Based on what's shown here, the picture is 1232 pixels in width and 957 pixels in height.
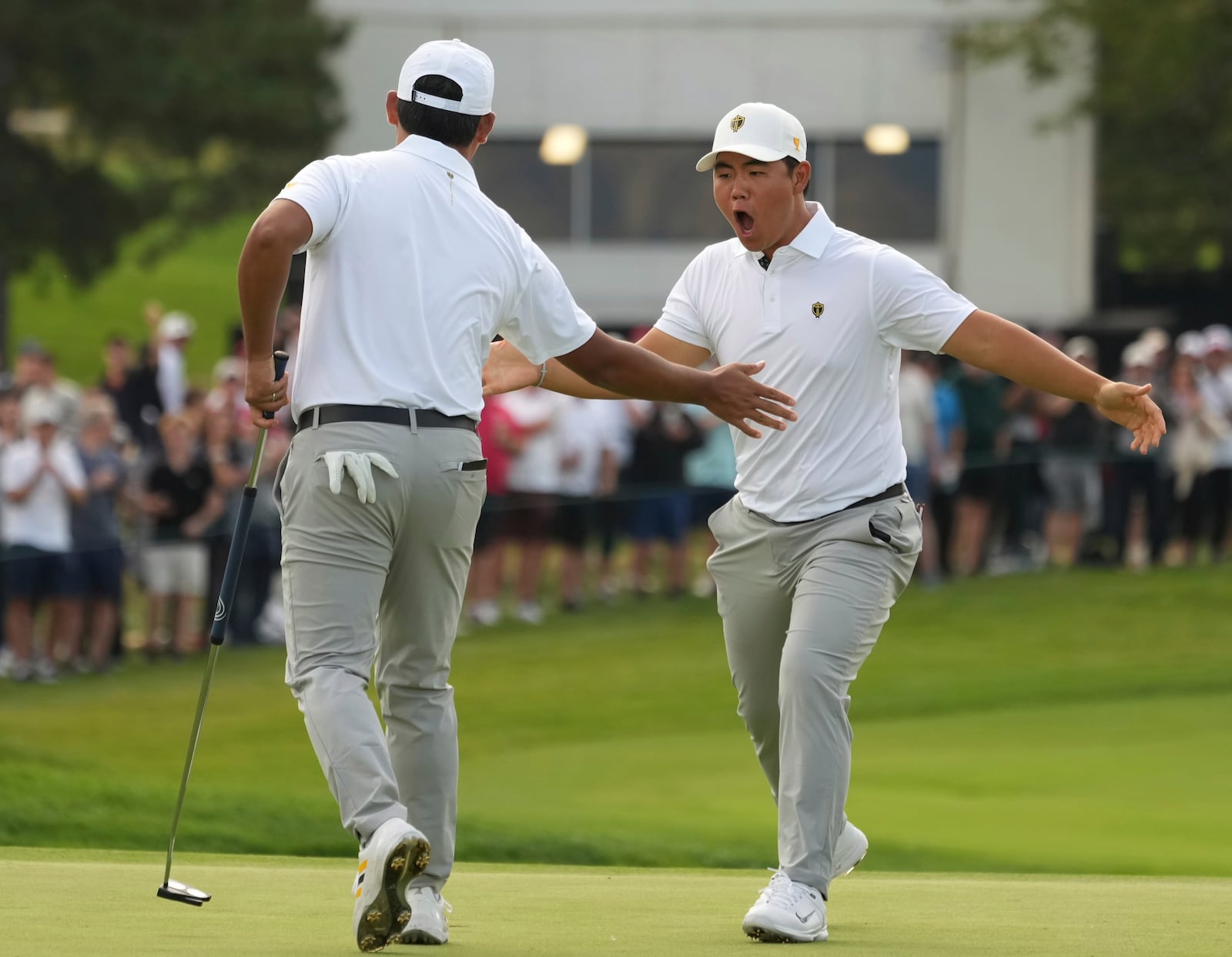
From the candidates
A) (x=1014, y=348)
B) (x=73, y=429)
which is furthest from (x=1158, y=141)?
(x=1014, y=348)

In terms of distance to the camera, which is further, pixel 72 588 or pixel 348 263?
pixel 72 588

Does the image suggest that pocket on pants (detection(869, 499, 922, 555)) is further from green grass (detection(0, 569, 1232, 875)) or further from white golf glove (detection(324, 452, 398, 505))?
green grass (detection(0, 569, 1232, 875))

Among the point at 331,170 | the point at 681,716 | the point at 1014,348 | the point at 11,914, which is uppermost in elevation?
the point at 331,170

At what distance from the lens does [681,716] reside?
13516 mm

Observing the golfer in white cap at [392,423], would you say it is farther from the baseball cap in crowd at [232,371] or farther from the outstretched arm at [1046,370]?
the baseball cap in crowd at [232,371]

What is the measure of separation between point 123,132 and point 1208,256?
35.1 metres

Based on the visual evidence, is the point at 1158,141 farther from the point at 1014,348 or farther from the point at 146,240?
the point at 1014,348

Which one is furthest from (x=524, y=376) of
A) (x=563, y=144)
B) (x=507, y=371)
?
(x=563, y=144)

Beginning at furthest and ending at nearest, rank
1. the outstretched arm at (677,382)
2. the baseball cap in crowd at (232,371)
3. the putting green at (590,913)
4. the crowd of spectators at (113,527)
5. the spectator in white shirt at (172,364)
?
the spectator in white shirt at (172,364), the baseball cap in crowd at (232,371), the crowd of spectators at (113,527), the outstretched arm at (677,382), the putting green at (590,913)

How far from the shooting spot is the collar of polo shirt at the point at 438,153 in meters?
5.24

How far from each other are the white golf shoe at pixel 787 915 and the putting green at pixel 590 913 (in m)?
0.06

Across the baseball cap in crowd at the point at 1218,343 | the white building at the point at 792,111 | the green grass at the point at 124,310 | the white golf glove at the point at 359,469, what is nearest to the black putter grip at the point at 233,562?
the white golf glove at the point at 359,469

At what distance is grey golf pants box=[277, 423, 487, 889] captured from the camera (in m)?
5.00

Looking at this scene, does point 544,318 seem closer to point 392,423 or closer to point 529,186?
point 392,423
